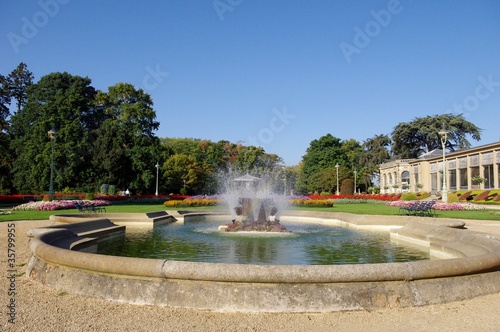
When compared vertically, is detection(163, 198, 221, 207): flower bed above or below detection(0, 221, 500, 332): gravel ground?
above

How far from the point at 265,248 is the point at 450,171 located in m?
60.8

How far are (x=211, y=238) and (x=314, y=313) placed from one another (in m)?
8.08

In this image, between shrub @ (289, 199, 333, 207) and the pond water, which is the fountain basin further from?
shrub @ (289, 199, 333, 207)

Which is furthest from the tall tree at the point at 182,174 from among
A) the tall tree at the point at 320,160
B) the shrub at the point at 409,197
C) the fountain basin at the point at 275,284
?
the fountain basin at the point at 275,284

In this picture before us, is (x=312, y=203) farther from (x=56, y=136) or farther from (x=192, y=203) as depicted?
(x=56, y=136)

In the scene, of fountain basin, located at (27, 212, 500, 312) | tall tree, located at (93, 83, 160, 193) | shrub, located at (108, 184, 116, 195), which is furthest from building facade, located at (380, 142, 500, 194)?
fountain basin, located at (27, 212, 500, 312)

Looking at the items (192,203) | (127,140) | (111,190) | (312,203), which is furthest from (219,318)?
(127,140)

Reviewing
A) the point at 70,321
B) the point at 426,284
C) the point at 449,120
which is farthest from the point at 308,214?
the point at 449,120

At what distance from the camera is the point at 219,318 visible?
5.20 metres

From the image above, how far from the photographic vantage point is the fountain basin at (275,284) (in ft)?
18.1

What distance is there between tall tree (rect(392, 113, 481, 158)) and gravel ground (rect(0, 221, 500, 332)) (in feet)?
254

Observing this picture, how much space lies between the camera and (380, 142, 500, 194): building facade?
2077 inches

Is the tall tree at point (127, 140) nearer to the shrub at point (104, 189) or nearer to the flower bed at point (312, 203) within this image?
the shrub at point (104, 189)

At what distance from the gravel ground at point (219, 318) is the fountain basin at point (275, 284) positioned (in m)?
0.14
